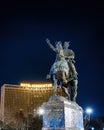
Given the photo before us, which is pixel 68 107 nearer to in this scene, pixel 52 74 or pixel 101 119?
pixel 52 74

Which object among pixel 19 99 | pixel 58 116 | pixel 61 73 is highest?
pixel 19 99

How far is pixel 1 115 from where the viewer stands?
111438 millimetres

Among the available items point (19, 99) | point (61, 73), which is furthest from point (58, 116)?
point (19, 99)

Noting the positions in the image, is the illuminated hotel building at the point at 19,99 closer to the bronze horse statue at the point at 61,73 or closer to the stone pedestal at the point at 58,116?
the bronze horse statue at the point at 61,73

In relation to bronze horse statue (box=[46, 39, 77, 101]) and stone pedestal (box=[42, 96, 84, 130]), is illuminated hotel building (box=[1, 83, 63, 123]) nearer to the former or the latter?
A: bronze horse statue (box=[46, 39, 77, 101])

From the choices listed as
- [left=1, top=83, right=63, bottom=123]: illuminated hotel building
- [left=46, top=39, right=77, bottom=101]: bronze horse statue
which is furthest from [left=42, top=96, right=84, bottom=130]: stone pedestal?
[left=1, top=83, right=63, bottom=123]: illuminated hotel building

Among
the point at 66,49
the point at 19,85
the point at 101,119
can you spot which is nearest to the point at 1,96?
the point at 19,85

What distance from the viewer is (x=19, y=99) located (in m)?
112

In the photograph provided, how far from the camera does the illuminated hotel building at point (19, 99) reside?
364 ft

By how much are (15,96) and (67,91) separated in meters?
99.0

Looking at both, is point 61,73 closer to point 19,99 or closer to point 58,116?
point 58,116

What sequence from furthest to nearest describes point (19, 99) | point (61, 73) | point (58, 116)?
point (19, 99), point (61, 73), point (58, 116)

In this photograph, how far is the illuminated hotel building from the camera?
11101cm

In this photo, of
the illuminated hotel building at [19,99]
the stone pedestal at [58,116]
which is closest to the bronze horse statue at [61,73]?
the stone pedestal at [58,116]
